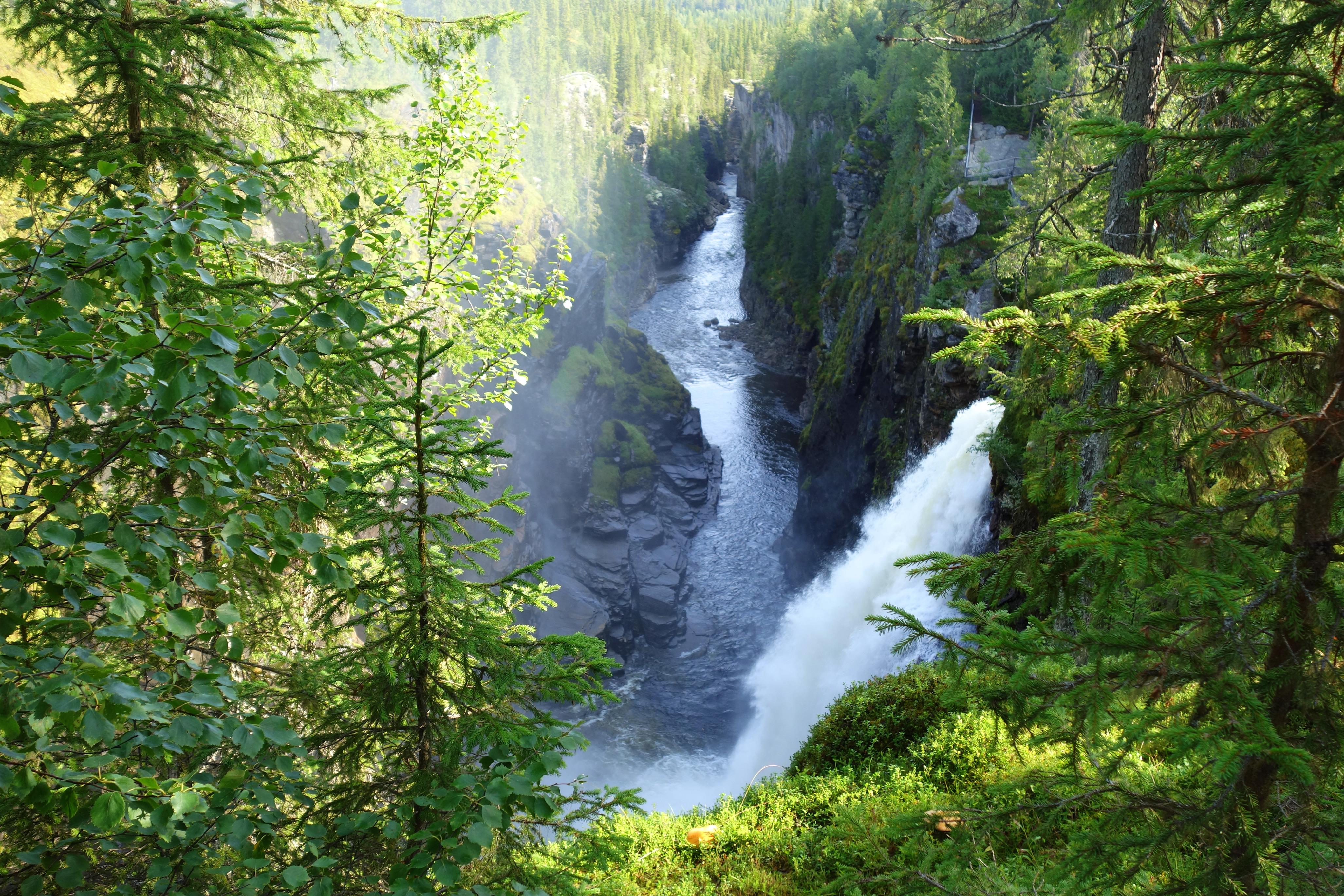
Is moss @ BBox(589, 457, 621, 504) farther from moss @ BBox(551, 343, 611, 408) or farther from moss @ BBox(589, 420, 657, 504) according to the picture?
moss @ BBox(551, 343, 611, 408)

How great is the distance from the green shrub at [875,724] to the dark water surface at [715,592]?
14.3 metres

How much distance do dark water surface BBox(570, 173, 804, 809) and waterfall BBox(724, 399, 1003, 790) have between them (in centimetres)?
161

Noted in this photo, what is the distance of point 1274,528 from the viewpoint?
3.58 metres

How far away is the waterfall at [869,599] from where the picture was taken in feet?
63.6

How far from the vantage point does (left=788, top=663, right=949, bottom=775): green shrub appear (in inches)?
339

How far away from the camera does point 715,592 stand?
34.2 meters

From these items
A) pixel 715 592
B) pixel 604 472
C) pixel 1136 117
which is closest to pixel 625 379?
pixel 604 472

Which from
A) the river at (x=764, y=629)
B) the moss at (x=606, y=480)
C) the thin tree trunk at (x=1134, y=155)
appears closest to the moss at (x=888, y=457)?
the river at (x=764, y=629)

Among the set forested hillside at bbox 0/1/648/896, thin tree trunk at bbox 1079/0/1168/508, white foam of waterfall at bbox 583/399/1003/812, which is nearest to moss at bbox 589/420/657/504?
white foam of waterfall at bbox 583/399/1003/812

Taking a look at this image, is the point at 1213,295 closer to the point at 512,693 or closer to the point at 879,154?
the point at 512,693

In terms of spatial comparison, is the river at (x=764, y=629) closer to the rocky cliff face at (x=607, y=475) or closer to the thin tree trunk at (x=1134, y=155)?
the rocky cliff face at (x=607, y=475)

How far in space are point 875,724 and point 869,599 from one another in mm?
14545

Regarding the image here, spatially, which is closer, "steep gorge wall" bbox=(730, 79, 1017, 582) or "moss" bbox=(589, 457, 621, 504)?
"steep gorge wall" bbox=(730, 79, 1017, 582)

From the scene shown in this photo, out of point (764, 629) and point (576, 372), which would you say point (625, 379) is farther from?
point (764, 629)
